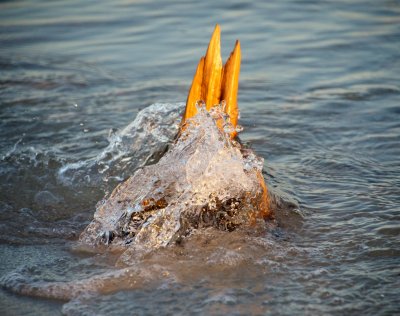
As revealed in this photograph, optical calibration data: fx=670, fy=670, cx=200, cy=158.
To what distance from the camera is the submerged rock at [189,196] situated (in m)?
4.01

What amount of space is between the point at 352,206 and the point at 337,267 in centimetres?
91

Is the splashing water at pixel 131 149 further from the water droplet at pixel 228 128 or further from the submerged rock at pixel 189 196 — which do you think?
the water droplet at pixel 228 128

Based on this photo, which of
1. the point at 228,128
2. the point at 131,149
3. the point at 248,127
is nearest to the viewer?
the point at 228,128

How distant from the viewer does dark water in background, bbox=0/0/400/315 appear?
344cm


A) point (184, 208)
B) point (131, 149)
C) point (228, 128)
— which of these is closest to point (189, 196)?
point (184, 208)

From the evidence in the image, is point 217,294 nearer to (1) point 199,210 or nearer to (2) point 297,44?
(1) point 199,210

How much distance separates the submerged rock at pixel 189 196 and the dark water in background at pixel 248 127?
0.82 ft

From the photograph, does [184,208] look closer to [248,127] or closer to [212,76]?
[212,76]

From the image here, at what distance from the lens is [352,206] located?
14.6 feet

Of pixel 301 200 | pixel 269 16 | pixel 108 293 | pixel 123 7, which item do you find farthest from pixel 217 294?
pixel 123 7

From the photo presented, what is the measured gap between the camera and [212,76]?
4.51 meters

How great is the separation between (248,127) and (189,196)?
208 cm

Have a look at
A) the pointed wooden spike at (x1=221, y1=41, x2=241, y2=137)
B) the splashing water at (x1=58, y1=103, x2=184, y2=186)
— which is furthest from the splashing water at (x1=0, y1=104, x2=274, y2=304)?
the splashing water at (x1=58, y1=103, x2=184, y2=186)

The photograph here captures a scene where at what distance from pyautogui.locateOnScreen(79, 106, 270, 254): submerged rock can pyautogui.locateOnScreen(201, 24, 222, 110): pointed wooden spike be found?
0.26m
